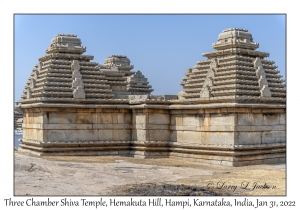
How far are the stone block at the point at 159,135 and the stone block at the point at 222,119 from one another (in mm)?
3018

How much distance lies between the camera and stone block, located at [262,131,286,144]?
72.1 ft

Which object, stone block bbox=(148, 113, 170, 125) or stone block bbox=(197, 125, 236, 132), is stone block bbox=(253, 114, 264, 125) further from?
stone block bbox=(148, 113, 170, 125)

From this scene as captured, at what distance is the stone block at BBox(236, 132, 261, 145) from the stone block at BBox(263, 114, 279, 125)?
666 mm

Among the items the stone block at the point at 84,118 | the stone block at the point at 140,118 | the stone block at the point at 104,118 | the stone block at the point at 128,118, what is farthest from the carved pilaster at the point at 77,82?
the stone block at the point at 140,118

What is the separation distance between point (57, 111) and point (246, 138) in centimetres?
857

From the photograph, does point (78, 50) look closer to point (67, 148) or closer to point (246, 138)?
point (67, 148)

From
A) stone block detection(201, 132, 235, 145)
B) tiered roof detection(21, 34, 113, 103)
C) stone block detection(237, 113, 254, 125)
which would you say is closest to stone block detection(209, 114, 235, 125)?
stone block detection(237, 113, 254, 125)

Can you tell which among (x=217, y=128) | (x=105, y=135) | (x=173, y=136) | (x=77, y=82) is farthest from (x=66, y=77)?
(x=217, y=128)

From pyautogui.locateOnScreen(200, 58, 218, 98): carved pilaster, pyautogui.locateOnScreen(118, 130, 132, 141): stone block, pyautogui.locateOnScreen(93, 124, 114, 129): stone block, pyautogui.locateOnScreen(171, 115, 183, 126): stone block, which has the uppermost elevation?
pyautogui.locateOnScreen(200, 58, 218, 98): carved pilaster

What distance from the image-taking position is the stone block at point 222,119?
21.2m

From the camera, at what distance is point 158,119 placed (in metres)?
24.3

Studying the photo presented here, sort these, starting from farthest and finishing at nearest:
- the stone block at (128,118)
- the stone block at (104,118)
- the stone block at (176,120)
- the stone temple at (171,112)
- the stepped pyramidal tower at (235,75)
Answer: the stone block at (128,118)
the stone block at (104,118)
the stone block at (176,120)
the stepped pyramidal tower at (235,75)
the stone temple at (171,112)

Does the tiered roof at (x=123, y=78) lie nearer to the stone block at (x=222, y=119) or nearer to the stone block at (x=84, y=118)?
the stone block at (x=84, y=118)
